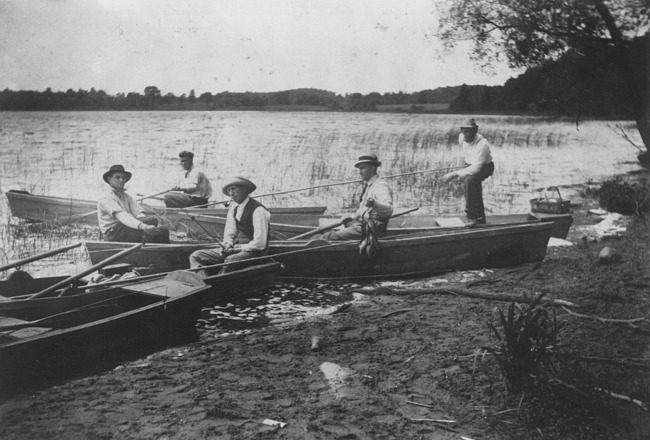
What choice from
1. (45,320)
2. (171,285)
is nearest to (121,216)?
(171,285)

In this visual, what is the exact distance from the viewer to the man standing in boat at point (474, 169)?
9.02 m

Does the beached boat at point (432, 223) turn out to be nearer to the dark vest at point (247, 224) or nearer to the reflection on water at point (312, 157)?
the reflection on water at point (312, 157)

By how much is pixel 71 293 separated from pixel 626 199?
1045cm

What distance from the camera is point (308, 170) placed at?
17422 millimetres

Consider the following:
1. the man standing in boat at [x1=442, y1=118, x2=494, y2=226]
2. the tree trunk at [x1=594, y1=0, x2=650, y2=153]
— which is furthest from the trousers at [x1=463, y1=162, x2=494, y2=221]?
the tree trunk at [x1=594, y1=0, x2=650, y2=153]

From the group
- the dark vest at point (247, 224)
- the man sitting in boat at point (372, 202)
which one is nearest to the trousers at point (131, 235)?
the dark vest at point (247, 224)

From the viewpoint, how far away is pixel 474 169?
9031mm

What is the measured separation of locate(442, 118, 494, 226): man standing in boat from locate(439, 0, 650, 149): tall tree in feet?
3.87

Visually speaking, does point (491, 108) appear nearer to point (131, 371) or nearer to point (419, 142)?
point (419, 142)

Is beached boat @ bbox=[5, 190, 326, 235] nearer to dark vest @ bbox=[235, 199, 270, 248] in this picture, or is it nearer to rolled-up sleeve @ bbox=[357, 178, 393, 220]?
dark vest @ bbox=[235, 199, 270, 248]

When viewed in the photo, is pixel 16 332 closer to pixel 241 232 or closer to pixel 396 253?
pixel 241 232

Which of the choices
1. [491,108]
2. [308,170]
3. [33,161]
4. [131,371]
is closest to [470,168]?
[491,108]

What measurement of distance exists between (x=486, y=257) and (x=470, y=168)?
1611mm

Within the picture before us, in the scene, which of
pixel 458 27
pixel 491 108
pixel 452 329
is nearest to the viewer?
pixel 452 329
